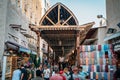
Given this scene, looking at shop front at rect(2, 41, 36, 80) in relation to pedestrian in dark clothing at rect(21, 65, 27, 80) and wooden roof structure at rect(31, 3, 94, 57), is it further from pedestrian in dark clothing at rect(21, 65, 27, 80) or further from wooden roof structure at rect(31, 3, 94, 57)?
pedestrian in dark clothing at rect(21, 65, 27, 80)

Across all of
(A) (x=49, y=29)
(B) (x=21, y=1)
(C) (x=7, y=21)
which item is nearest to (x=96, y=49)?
(A) (x=49, y=29)

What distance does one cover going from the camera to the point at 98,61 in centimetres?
1455

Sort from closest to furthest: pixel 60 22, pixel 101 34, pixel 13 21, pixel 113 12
→ 1. pixel 60 22
2. pixel 113 12
3. pixel 13 21
4. pixel 101 34

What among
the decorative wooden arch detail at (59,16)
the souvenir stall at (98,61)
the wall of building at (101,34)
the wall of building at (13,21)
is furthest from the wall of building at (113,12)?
the wall of building at (13,21)

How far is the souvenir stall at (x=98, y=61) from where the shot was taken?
1427 cm

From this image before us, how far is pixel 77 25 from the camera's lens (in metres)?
16.0

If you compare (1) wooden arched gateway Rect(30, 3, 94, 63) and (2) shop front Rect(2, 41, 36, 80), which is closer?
(1) wooden arched gateway Rect(30, 3, 94, 63)

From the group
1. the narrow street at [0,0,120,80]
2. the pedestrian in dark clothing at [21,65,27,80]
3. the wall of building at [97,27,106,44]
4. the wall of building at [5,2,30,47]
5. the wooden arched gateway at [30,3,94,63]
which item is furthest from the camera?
the wall of building at [97,27,106,44]

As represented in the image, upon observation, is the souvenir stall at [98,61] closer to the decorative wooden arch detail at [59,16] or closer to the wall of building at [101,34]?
the decorative wooden arch detail at [59,16]

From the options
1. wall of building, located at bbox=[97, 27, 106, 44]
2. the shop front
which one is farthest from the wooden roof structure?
wall of building, located at bbox=[97, 27, 106, 44]

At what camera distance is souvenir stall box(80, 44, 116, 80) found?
46.8 feet

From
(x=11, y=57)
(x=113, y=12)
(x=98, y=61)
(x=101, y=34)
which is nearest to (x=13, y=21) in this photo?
(x=11, y=57)

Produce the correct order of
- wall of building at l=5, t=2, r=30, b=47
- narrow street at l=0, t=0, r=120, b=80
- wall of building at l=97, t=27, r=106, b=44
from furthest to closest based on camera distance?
1. wall of building at l=97, t=27, r=106, b=44
2. wall of building at l=5, t=2, r=30, b=47
3. narrow street at l=0, t=0, r=120, b=80

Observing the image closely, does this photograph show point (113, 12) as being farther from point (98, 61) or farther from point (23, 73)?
point (23, 73)
